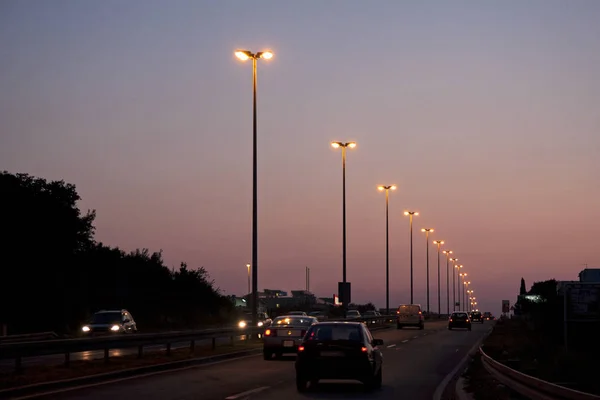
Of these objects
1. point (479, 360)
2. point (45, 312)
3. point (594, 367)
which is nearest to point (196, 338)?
point (479, 360)

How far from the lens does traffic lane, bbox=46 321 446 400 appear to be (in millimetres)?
18866

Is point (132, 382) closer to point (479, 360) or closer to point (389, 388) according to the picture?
point (389, 388)

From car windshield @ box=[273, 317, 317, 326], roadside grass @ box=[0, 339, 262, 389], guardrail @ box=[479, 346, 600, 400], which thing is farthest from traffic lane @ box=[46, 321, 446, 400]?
guardrail @ box=[479, 346, 600, 400]

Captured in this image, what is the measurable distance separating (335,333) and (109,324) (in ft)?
76.6

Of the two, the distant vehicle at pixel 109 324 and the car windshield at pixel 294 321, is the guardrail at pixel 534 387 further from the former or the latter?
the distant vehicle at pixel 109 324

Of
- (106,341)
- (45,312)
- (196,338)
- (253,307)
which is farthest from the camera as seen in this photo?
(45,312)

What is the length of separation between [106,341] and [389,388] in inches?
361

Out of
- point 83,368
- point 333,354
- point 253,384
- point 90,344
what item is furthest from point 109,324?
point 333,354

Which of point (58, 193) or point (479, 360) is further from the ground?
point (58, 193)

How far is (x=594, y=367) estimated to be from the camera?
21031 millimetres

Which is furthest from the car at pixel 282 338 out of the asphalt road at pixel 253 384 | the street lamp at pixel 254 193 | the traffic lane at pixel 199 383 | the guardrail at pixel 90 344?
the street lamp at pixel 254 193

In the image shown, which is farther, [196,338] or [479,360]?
Result: [196,338]

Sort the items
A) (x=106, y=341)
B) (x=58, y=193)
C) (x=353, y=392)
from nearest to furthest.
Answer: (x=353, y=392)
(x=106, y=341)
(x=58, y=193)

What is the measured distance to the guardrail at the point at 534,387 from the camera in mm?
12250
